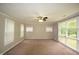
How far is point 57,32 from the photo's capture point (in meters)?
5.54

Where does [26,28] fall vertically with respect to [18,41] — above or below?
above

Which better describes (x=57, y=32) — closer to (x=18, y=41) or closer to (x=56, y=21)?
(x=56, y=21)

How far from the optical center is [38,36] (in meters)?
4.50

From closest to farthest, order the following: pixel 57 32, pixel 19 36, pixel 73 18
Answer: pixel 73 18
pixel 57 32
pixel 19 36

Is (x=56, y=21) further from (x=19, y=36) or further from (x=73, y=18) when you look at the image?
(x=19, y=36)

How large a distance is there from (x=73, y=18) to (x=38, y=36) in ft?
4.80

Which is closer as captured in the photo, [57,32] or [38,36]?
[38,36]

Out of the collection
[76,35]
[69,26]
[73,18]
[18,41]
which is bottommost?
[18,41]
